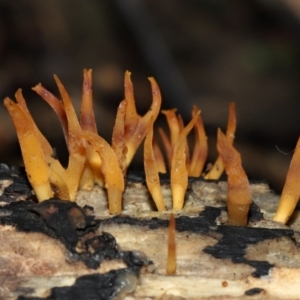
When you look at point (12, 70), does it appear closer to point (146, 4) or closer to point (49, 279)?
point (146, 4)

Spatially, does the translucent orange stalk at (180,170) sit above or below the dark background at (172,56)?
below

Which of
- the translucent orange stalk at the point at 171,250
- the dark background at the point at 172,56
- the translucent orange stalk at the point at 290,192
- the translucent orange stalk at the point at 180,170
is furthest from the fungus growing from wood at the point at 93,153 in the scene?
the dark background at the point at 172,56

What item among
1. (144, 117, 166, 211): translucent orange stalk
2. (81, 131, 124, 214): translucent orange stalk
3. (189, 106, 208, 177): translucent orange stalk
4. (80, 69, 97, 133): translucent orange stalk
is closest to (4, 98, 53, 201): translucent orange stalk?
(81, 131, 124, 214): translucent orange stalk

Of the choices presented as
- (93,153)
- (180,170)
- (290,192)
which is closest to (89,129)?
(93,153)

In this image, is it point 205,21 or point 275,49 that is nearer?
point 275,49

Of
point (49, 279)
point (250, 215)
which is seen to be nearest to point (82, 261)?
point (49, 279)

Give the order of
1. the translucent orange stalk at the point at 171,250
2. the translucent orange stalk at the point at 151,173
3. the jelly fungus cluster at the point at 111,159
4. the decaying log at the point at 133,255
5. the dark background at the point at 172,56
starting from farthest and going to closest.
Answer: the dark background at the point at 172,56 < the translucent orange stalk at the point at 151,173 < the jelly fungus cluster at the point at 111,159 < the decaying log at the point at 133,255 < the translucent orange stalk at the point at 171,250

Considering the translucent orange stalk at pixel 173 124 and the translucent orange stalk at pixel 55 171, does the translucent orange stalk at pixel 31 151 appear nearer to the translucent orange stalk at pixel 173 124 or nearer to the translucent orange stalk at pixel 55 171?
the translucent orange stalk at pixel 55 171
